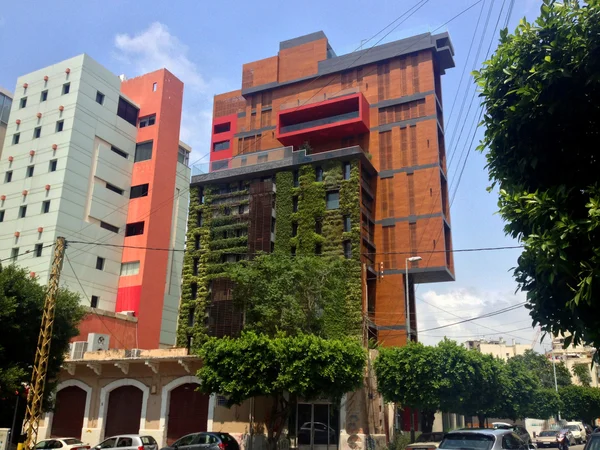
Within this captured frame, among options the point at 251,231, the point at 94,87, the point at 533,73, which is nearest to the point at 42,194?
the point at 94,87

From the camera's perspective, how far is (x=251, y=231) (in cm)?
4941

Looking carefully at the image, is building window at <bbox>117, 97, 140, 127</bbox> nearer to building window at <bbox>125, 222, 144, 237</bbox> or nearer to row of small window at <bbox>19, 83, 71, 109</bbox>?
row of small window at <bbox>19, 83, 71, 109</bbox>

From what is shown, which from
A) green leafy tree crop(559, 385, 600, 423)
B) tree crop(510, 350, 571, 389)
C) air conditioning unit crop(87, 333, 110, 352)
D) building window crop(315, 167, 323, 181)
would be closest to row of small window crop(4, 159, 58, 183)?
air conditioning unit crop(87, 333, 110, 352)

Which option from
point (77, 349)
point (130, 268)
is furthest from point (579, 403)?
point (77, 349)

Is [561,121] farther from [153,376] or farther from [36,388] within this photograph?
[153,376]

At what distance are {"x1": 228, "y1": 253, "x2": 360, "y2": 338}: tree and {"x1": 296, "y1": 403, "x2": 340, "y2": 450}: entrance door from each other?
484 centimetres

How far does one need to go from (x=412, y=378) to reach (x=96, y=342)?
86.4ft

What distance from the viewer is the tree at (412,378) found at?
2989 cm

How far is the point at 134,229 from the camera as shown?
5697cm

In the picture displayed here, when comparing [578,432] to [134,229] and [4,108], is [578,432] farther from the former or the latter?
[4,108]

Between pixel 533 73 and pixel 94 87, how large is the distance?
55529mm

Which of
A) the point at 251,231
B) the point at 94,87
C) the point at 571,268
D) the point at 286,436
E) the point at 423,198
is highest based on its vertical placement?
the point at 94,87

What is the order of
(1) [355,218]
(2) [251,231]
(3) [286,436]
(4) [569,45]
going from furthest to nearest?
(2) [251,231]
(1) [355,218]
(3) [286,436]
(4) [569,45]

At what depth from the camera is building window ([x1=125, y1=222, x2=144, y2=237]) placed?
56594mm
